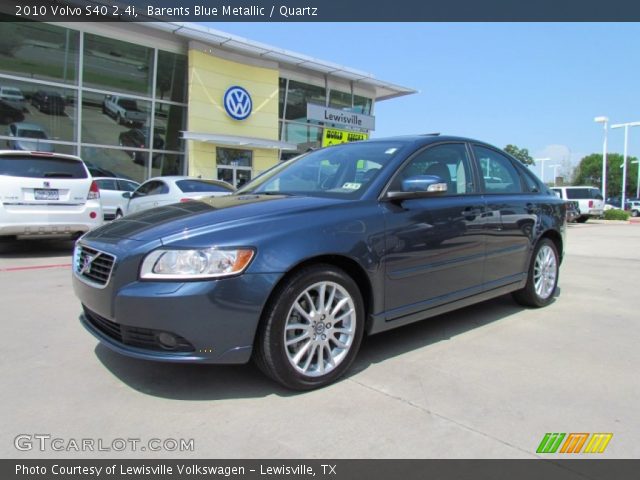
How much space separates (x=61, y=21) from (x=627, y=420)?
18.0 m

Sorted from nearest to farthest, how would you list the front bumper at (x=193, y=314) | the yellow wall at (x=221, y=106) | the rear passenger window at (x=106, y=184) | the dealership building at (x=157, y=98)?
1. the front bumper at (x=193, y=314)
2. the rear passenger window at (x=106, y=184)
3. the dealership building at (x=157, y=98)
4. the yellow wall at (x=221, y=106)

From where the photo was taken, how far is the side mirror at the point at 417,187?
335 centimetres

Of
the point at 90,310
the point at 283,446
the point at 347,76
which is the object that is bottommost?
the point at 283,446

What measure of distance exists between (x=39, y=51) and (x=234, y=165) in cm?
751

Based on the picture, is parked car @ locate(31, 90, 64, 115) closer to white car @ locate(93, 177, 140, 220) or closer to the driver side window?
white car @ locate(93, 177, 140, 220)

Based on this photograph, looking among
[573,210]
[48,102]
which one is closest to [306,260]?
[48,102]

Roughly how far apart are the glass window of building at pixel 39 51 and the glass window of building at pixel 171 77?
9.59 ft

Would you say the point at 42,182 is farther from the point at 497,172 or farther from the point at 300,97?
the point at 300,97

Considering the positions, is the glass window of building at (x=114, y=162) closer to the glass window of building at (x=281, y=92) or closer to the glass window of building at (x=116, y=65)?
the glass window of building at (x=116, y=65)

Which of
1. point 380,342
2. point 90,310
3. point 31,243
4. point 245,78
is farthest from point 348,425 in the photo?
point 245,78

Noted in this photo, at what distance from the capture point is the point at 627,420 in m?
2.67

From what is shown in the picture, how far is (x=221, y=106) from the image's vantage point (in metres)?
18.9

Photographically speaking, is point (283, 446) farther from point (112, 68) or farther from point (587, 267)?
point (112, 68)
